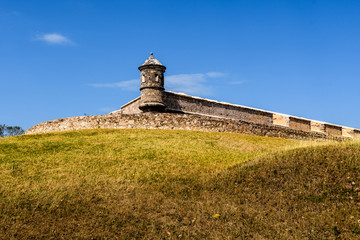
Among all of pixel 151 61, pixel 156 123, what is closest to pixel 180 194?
pixel 156 123

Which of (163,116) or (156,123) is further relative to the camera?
(163,116)

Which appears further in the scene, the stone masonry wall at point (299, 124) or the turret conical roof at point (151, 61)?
the stone masonry wall at point (299, 124)

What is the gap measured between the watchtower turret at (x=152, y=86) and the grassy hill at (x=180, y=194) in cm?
1183

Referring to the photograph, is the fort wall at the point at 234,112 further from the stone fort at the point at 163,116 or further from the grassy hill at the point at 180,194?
the grassy hill at the point at 180,194

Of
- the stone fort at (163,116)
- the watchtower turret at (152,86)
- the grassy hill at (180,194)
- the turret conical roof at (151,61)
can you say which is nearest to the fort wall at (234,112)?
the stone fort at (163,116)

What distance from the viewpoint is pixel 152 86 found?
3166 cm

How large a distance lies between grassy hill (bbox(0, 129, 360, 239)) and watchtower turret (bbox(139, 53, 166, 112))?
466 inches

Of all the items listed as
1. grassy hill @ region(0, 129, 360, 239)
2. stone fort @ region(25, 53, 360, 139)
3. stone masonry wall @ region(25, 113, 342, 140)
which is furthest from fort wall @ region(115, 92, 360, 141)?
grassy hill @ region(0, 129, 360, 239)

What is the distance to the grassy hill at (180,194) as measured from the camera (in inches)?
445

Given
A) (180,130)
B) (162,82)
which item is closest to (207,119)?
(180,130)

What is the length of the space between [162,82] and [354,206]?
22.3 m

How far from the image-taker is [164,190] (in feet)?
47.8

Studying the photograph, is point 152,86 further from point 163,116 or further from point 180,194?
point 180,194

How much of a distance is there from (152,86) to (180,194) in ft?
60.7
